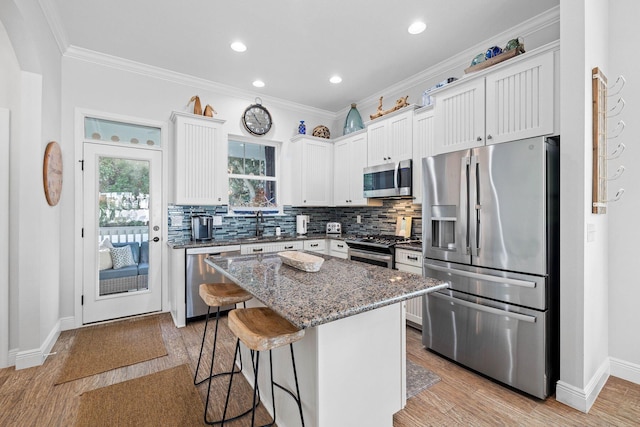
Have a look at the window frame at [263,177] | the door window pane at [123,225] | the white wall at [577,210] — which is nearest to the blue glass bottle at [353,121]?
the window frame at [263,177]

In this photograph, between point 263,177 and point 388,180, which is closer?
point 388,180

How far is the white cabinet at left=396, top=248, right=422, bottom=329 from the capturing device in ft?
9.90

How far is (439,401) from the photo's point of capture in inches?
77.9

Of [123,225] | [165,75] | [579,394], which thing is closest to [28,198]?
[123,225]

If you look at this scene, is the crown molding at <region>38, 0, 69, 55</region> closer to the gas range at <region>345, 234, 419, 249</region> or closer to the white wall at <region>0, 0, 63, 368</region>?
the white wall at <region>0, 0, 63, 368</region>

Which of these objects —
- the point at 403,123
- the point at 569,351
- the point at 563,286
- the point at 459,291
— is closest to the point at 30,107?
the point at 403,123

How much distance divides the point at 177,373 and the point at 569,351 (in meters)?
2.81

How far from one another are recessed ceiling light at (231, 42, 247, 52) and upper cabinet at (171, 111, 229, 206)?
3.15ft

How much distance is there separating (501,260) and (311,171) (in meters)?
3.01

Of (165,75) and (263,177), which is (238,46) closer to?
(165,75)

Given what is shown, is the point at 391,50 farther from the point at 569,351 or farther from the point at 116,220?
the point at 116,220

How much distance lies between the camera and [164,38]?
2.92 meters

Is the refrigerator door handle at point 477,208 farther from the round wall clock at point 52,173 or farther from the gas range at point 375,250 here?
the round wall clock at point 52,173

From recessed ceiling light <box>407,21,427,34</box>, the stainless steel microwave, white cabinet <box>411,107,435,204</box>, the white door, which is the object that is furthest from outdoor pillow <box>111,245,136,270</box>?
recessed ceiling light <box>407,21,427,34</box>
